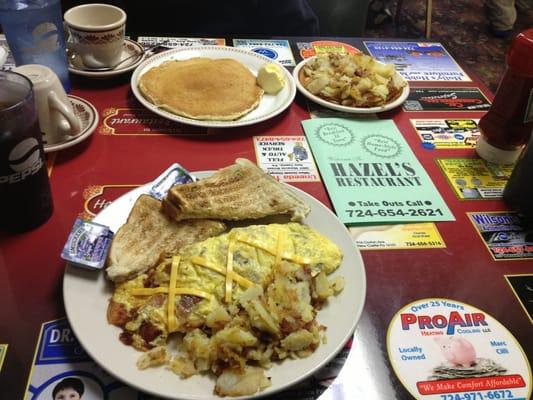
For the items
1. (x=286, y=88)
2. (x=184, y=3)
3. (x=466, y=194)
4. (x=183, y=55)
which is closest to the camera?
(x=466, y=194)

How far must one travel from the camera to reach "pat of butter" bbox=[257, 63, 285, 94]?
1.45 m

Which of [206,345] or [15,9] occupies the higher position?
[15,9]

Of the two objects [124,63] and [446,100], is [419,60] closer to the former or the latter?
[446,100]

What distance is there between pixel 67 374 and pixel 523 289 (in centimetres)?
86

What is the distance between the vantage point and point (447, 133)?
1.42 m

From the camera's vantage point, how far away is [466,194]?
1203mm

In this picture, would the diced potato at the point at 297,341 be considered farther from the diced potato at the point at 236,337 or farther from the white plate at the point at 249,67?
the white plate at the point at 249,67

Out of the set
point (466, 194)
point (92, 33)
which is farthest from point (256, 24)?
point (466, 194)

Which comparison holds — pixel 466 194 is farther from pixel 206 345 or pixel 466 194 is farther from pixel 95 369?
pixel 95 369

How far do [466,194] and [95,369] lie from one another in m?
0.92

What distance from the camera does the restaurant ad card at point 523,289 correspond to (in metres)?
0.94

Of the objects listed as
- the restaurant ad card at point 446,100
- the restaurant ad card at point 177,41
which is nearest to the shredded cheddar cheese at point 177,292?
the restaurant ad card at point 446,100

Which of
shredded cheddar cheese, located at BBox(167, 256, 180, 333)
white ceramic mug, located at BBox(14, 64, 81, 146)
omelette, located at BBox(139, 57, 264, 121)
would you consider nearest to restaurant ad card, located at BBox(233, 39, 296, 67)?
omelette, located at BBox(139, 57, 264, 121)

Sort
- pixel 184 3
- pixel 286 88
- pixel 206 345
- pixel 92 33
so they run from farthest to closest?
1. pixel 184 3
2. pixel 286 88
3. pixel 92 33
4. pixel 206 345
